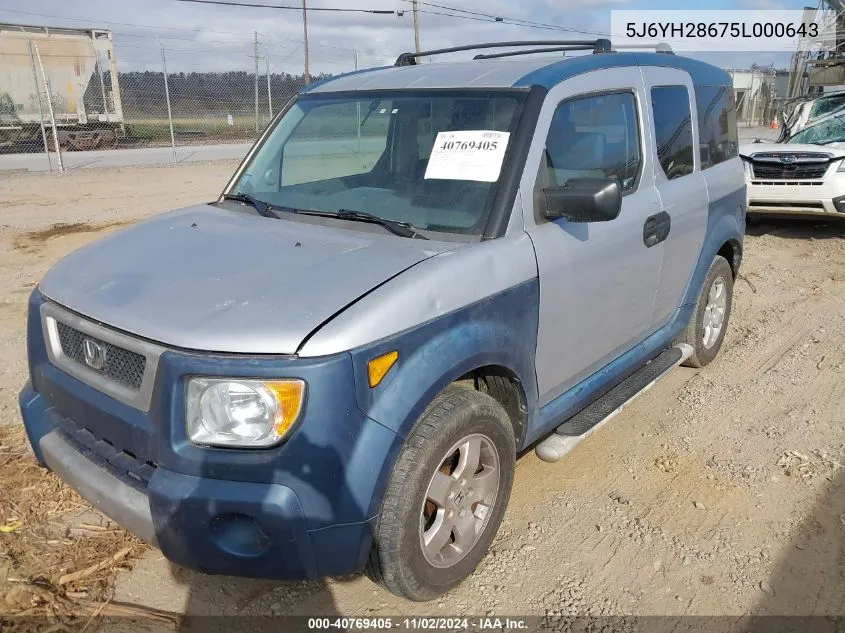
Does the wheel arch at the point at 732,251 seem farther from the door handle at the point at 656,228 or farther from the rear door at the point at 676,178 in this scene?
the door handle at the point at 656,228

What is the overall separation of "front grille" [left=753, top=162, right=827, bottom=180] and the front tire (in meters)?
7.93

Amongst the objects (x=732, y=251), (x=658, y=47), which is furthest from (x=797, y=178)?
(x=658, y=47)

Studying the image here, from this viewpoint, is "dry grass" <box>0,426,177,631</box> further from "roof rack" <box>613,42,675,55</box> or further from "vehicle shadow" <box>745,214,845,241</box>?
"vehicle shadow" <box>745,214,845,241</box>

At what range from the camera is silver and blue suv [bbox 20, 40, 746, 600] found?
7.10ft

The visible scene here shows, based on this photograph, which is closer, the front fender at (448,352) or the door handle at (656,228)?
the front fender at (448,352)

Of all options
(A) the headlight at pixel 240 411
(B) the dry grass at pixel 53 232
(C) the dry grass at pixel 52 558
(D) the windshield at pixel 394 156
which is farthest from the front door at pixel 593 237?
(B) the dry grass at pixel 53 232

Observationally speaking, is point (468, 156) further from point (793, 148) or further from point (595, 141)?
point (793, 148)

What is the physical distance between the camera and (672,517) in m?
3.30

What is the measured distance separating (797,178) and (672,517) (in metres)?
7.35

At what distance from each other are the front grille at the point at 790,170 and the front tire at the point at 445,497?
26.0ft

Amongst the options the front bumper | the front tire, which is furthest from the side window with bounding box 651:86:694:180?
the front bumper

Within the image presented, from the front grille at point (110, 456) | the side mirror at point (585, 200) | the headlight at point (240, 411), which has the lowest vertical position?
the front grille at point (110, 456)

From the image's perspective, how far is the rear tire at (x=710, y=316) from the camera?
4621 millimetres

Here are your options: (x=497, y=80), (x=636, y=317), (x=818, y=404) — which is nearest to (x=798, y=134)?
(x=818, y=404)
